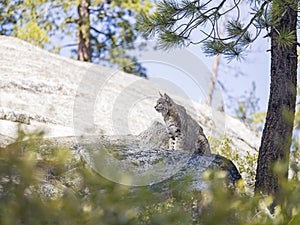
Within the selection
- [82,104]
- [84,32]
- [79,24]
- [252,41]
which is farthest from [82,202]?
[79,24]

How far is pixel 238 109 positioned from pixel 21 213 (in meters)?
8.10

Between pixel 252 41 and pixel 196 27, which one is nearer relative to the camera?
pixel 252 41

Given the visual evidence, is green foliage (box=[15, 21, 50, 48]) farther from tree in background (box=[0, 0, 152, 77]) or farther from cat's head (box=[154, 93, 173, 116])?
cat's head (box=[154, 93, 173, 116])

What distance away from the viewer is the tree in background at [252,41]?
10.6ft

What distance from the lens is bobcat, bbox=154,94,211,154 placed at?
346 cm

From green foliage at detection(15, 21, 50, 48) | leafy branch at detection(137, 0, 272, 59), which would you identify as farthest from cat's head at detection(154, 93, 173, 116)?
green foliage at detection(15, 21, 50, 48)

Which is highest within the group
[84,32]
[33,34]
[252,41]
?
[84,32]

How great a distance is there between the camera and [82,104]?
539 centimetres

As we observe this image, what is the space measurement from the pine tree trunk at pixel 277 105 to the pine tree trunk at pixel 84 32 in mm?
5976

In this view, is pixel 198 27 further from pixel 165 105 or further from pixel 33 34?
pixel 33 34

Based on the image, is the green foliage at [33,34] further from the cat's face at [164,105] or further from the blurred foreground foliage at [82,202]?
the blurred foreground foliage at [82,202]

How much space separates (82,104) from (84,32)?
390cm

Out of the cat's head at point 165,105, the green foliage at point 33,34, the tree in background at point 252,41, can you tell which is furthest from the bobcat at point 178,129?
the green foliage at point 33,34

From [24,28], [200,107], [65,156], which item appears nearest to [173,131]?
[65,156]
